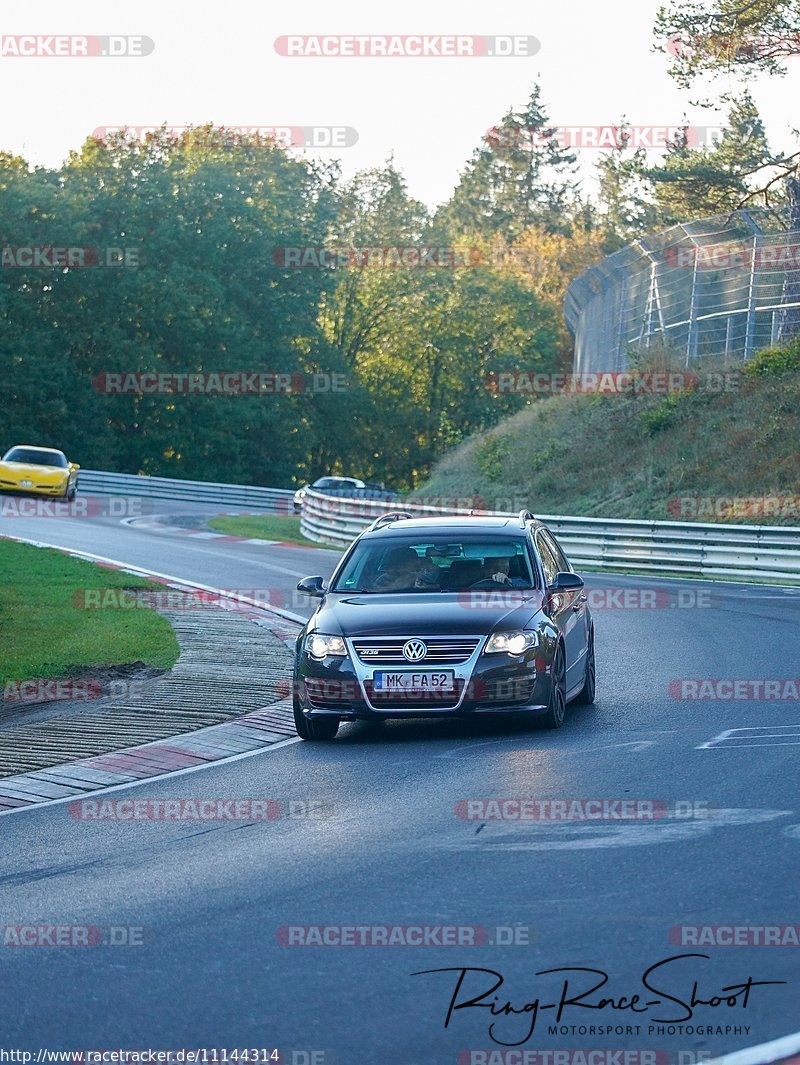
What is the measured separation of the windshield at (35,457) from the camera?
4272 cm

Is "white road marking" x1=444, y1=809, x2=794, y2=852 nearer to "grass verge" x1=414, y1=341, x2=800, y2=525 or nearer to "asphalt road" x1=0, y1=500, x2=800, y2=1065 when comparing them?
"asphalt road" x1=0, y1=500, x2=800, y2=1065

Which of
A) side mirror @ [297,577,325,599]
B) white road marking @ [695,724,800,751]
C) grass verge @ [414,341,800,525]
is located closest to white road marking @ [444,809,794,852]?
white road marking @ [695,724,800,751]

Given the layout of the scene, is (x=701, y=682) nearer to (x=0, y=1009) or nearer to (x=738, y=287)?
(x=0, y=1009)

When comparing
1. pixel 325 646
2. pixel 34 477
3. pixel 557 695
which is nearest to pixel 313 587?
pixel 325 646

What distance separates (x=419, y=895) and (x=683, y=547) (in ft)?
73.2

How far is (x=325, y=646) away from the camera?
457 inches

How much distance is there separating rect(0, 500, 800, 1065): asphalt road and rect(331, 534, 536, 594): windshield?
1174mm

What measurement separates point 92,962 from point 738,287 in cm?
3180

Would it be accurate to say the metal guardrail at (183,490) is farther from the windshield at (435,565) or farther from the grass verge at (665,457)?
the windshield at (435,565)

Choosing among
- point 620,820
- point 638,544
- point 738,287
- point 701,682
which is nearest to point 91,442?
point 738,287

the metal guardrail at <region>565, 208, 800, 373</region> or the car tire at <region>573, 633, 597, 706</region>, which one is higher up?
the metal guardrail at <region>565, 208, 800, 373</region>

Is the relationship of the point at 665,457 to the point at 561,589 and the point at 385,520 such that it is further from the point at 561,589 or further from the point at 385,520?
the point at 561,589

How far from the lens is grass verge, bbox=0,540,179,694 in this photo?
14.9m

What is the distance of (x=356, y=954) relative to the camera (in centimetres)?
599
